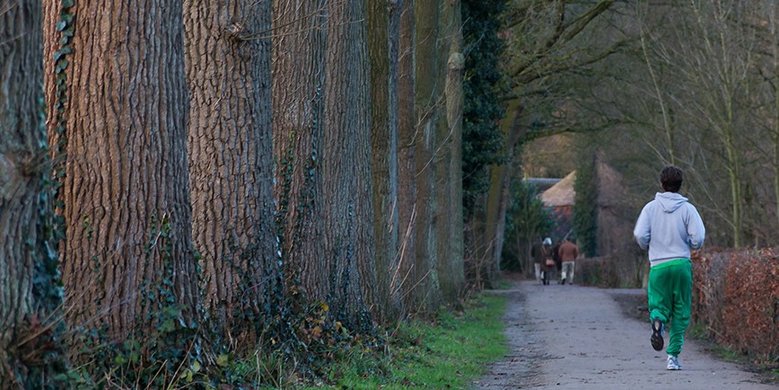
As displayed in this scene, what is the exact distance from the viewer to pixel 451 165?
83.3 ft

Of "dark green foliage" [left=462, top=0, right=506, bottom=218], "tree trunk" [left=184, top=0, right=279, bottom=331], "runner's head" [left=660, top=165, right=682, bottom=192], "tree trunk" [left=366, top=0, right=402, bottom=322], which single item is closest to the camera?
"tree trunk" [left=184, top=0, right=279, bottom=331]

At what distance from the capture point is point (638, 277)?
151ft

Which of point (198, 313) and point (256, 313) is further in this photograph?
point (256, 313)

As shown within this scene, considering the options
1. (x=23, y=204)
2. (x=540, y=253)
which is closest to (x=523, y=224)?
(x=540, y=253)

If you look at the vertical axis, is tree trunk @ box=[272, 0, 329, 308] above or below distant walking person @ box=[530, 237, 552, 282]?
above

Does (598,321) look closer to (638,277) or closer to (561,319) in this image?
(561,319)

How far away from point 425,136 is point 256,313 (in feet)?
38.2

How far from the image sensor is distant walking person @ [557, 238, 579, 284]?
48.4m

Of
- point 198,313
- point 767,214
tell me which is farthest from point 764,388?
point 767,214

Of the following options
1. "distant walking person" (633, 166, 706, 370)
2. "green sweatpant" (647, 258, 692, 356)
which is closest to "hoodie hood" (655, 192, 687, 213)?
"distant walking person" (633, 166, 706, 370)

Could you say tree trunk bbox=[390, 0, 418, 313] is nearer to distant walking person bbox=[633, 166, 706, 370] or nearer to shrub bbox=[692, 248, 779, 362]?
shrub bbox=[692, 248, 779, 362]

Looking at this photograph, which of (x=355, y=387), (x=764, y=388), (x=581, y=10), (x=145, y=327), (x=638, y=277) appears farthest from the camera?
(x=638, y=277)

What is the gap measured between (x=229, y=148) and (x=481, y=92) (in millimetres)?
18948

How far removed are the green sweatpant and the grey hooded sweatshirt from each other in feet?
0.30
